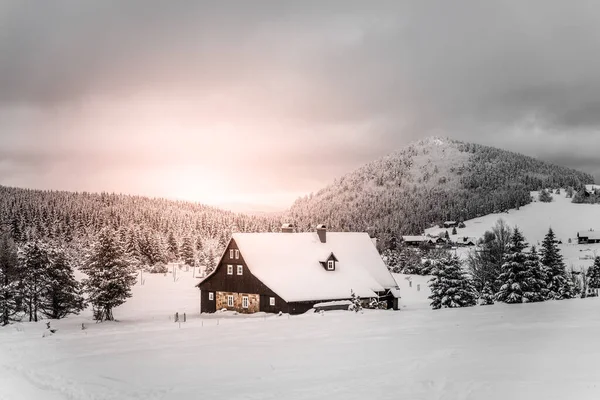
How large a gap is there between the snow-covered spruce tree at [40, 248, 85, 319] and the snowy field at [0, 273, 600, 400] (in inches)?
730

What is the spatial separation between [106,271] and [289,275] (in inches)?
615

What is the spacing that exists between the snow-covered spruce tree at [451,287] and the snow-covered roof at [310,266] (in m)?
5.95

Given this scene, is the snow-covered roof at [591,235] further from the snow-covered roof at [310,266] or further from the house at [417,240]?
the snow-covered roof at [310,266]

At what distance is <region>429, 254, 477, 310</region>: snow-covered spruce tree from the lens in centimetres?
4503

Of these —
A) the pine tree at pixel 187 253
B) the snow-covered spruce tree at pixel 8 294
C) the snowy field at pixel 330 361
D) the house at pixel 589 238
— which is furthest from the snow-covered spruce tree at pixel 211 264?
the house at pixel 589 238

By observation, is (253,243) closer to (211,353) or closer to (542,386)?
(211,353)

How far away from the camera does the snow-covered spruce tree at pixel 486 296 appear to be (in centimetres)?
4666

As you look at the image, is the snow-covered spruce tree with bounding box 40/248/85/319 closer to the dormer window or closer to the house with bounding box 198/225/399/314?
the house with bounding box 198/225/399/314

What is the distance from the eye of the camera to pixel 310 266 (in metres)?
50.0

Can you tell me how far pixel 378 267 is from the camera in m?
55.2

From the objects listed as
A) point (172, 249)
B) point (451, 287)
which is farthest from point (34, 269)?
point (172, 249)

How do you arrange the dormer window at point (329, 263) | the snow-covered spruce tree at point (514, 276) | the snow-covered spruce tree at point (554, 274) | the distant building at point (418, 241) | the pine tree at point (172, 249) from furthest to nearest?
the distant building at point (418, 241) → the pine tree at point (172, 249) → the dormer window at point (329, 263) → the snow-covered spruce tree at point (554, 274) → the snow-covered spruce tree at point (514, 276)

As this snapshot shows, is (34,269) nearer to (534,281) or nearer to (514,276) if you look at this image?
(514,276)

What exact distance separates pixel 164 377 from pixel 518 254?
113 ft
